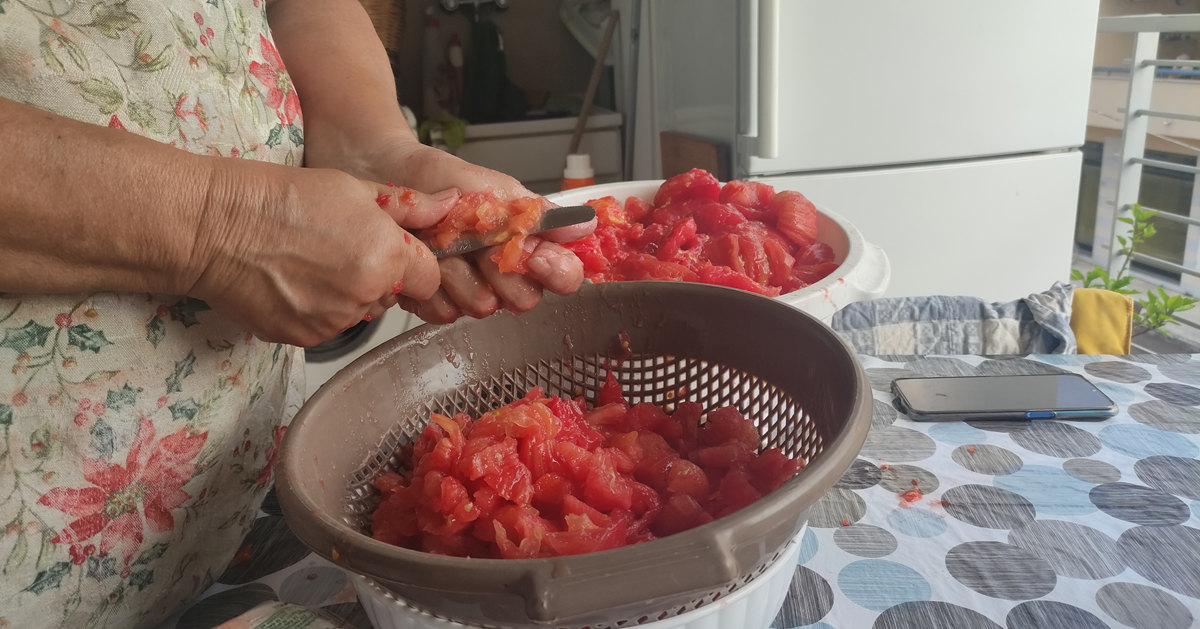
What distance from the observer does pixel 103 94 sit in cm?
60

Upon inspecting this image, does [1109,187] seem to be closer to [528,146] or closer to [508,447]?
[528,146]

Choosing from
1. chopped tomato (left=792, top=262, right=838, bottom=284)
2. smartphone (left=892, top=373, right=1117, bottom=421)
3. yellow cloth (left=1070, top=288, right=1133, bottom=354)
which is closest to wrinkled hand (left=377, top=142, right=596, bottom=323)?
chopped tomato (left=792, top=262, right=838, bottom=284)

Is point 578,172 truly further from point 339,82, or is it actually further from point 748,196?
point 339,82

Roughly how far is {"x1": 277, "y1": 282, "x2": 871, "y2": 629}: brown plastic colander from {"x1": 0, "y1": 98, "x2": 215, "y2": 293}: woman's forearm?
6.8 inches

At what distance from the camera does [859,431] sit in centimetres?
52

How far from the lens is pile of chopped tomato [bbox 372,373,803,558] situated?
0.60 meters

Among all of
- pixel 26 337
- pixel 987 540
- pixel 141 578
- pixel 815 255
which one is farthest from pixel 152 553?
pixel 815 255

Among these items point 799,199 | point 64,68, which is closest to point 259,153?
point 64,68

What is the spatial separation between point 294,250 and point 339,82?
38 cm

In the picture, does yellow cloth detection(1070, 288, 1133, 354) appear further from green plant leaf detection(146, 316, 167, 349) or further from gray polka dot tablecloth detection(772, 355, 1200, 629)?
green plant leaf detection(146, 316, 167, 349)

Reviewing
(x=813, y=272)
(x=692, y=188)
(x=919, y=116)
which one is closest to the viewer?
(x=813, y=272)

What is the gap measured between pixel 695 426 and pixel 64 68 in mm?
649

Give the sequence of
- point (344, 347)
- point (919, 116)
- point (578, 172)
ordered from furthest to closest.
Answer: point (344, 347) < point (578, 172) < point (919, 116)

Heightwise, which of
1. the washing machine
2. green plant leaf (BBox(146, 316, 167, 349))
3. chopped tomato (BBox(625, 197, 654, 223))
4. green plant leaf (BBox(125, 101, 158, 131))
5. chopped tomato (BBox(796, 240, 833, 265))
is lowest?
the washing machine
